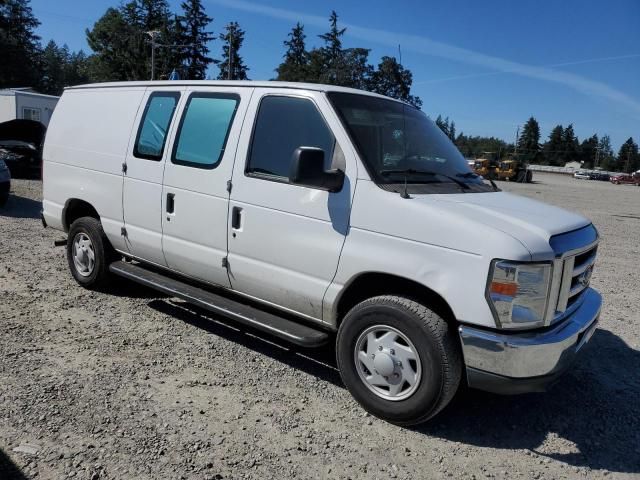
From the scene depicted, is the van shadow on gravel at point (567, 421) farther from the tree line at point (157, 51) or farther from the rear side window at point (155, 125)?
the tree line at point (157, 51)

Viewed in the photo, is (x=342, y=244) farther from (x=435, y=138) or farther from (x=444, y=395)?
(x=435, y=138)

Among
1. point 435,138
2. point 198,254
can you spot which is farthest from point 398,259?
point 198,254

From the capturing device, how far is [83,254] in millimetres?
5906

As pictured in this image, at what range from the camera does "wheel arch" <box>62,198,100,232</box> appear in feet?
19.4

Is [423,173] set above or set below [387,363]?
above

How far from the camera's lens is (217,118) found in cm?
457

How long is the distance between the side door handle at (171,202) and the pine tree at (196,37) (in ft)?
244

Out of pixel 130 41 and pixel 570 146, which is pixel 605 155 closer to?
pixel 570 146

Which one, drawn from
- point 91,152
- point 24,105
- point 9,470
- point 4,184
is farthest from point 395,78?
point 24,105

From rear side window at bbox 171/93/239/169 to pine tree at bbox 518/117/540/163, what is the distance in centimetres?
14635

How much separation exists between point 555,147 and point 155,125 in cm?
15479

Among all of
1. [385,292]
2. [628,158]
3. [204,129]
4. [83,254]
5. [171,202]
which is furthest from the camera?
[628,158]

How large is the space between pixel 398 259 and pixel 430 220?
1.07 feet

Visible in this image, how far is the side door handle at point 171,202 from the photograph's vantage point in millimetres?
4777
